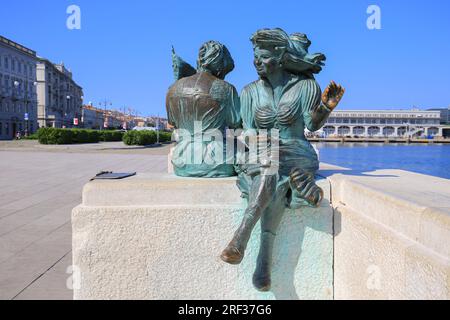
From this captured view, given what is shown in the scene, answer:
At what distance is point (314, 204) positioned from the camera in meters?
2.82

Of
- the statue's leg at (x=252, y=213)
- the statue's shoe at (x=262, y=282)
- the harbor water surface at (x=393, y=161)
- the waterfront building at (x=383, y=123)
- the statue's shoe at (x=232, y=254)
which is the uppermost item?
the waterfront building at (x=383, y=123)

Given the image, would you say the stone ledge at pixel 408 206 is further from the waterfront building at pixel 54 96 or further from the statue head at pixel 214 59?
the waterfront building at pixel 54 96

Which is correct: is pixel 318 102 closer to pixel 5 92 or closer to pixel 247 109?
pixel 247 109

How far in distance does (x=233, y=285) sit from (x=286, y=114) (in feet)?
4.44

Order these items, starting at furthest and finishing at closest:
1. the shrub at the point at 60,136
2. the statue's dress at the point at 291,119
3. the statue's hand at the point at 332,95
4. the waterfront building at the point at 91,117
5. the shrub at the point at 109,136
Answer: the waterfront building at the point at 91,117 < the shrub at the point at 109,136 < the shrub at the point at 60,136 < the statue's dress at the point at 291,119 < the statue's hand at the point at 332,95

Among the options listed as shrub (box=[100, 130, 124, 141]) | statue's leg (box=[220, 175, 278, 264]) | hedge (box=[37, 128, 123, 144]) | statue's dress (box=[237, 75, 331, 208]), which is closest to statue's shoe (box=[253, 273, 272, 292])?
statue's leg (box=[220, 175, 278, 264])

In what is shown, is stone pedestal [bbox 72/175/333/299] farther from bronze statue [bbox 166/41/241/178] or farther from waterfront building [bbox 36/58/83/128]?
waterfront building [bbox 36/58/83/128]

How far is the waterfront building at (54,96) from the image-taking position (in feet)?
258

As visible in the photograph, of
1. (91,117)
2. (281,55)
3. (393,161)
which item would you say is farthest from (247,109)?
(91,117)

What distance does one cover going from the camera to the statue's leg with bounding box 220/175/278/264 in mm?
2492

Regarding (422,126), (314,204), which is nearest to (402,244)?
(314,204)

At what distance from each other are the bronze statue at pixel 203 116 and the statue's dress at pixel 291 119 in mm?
331

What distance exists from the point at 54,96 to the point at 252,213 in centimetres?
9190

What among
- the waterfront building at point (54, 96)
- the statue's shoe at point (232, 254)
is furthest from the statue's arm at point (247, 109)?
the waterfront building at point (54, 96)
